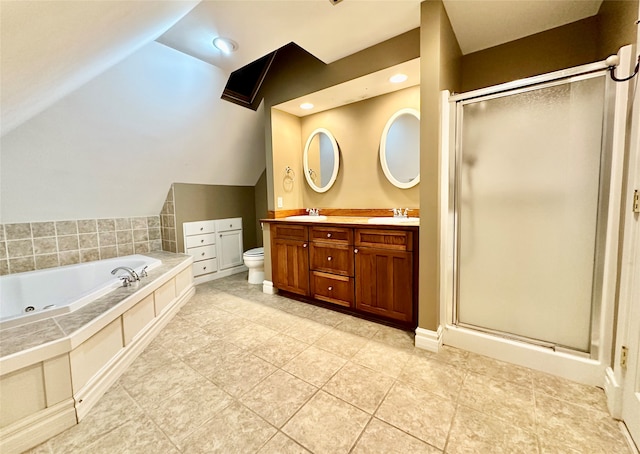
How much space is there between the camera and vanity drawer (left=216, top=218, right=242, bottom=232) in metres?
3.70

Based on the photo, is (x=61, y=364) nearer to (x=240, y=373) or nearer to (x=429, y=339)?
(x=240, y=373)

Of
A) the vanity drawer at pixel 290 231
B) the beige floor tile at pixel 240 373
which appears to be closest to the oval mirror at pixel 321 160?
the vanity drawer at pixel 290 231

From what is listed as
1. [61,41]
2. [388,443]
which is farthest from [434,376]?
[61,41]

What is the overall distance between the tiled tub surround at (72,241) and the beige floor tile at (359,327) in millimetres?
2643

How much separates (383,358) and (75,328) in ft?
5.86

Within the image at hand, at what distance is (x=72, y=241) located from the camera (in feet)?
8.61

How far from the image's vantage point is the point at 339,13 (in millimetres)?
1747

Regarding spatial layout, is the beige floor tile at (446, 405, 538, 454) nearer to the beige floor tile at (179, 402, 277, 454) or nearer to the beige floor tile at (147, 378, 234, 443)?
the beige floor tile at (179, 402, 277, 454)

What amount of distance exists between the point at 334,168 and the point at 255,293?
1.76 m

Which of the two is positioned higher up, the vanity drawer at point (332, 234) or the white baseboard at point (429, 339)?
the vanity drawer at point (332, 234)

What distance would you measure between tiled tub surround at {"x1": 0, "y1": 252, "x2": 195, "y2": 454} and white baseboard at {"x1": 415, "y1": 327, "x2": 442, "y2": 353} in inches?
77.8

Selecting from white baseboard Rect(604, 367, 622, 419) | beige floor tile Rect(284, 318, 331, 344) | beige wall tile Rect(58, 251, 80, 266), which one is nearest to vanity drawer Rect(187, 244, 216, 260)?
beige wall tile Rect(58, 251, 80, 266)

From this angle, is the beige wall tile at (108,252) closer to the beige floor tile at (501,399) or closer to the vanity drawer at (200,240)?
the vanity drawer at (200,240)

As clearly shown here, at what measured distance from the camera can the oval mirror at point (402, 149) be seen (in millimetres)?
2471
